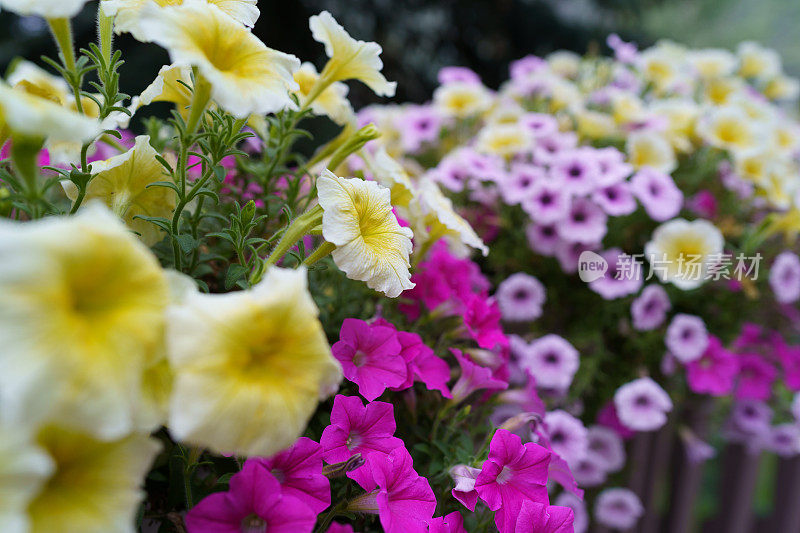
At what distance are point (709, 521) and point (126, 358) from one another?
230 cm

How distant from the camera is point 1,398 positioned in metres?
0.35

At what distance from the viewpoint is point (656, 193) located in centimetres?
126

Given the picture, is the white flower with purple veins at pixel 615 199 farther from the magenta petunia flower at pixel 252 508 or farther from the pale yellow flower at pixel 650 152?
the magenta petunia flower at pixel 252 508

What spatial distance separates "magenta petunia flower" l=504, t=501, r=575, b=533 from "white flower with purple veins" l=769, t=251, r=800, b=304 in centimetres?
98

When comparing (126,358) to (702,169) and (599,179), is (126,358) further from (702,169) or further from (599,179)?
(702,169)

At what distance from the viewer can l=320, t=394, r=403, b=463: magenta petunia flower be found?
583mm

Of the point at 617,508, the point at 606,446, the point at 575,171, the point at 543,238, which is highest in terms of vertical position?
the point at 575,171

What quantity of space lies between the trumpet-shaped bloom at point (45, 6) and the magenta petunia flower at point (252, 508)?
400mm

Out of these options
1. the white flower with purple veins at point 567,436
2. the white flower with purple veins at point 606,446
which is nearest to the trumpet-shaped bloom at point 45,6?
the white flower with purple veins at point 567,436

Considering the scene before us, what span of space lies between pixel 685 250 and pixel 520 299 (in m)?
0.35

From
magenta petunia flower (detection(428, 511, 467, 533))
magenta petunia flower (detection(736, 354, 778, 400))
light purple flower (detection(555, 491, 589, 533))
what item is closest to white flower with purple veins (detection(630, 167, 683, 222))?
magenta petunia flower (detection(736, 354, 778, 400))

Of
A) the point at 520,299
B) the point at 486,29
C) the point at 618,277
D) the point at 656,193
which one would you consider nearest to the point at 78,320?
the point at 520,299

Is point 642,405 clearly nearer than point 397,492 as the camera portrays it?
No

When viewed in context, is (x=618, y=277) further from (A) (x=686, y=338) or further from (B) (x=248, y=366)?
(B) (x=248, y=366)
